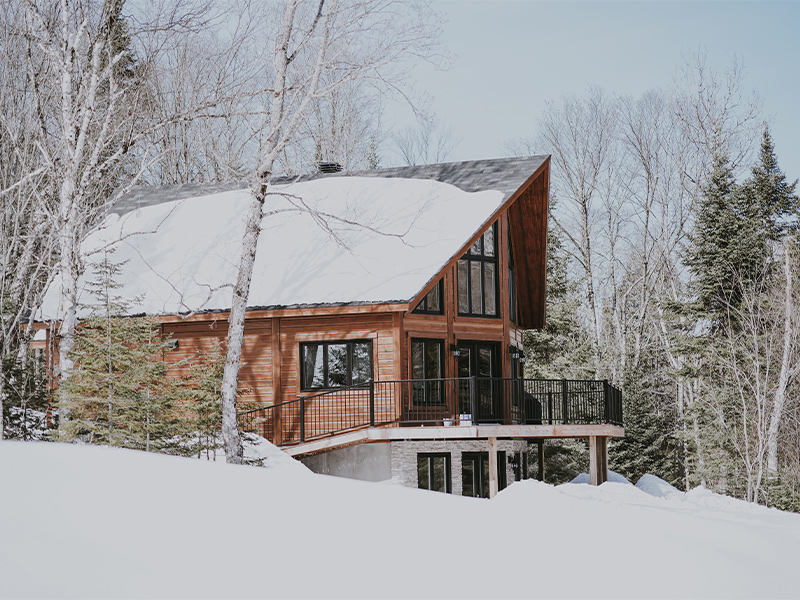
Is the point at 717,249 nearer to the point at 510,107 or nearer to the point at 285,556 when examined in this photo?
the point at 510,107

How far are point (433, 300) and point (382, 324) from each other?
1597 millimetres

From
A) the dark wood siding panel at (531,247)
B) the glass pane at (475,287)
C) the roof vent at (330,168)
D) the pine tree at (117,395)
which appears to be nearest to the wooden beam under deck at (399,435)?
the pine tree at (117,395)

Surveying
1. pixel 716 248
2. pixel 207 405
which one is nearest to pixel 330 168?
pixel 207 405

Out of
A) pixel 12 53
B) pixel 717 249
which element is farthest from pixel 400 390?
pixel 717 249

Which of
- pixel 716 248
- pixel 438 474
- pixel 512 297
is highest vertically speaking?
pixel 716 248

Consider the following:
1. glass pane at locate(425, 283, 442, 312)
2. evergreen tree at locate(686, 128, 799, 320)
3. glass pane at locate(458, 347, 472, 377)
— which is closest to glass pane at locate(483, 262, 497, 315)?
glass pane at locate(458, 347, 472, 377)

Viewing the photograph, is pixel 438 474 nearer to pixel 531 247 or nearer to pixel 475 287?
pixel 475 287

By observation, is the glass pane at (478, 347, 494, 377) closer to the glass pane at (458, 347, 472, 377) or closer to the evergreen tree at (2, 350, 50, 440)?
the glass pane at (458, 347, 472, 377)

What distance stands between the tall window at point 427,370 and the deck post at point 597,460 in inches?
141

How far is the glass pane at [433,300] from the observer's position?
56.8 ft

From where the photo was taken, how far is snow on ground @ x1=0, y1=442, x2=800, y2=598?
10.8 feet

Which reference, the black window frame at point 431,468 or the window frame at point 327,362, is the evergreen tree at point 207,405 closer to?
the window frame at point 327,362

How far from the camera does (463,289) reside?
18375 millimetres

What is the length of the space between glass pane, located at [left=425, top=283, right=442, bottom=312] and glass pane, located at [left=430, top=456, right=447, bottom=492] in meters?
3.13
